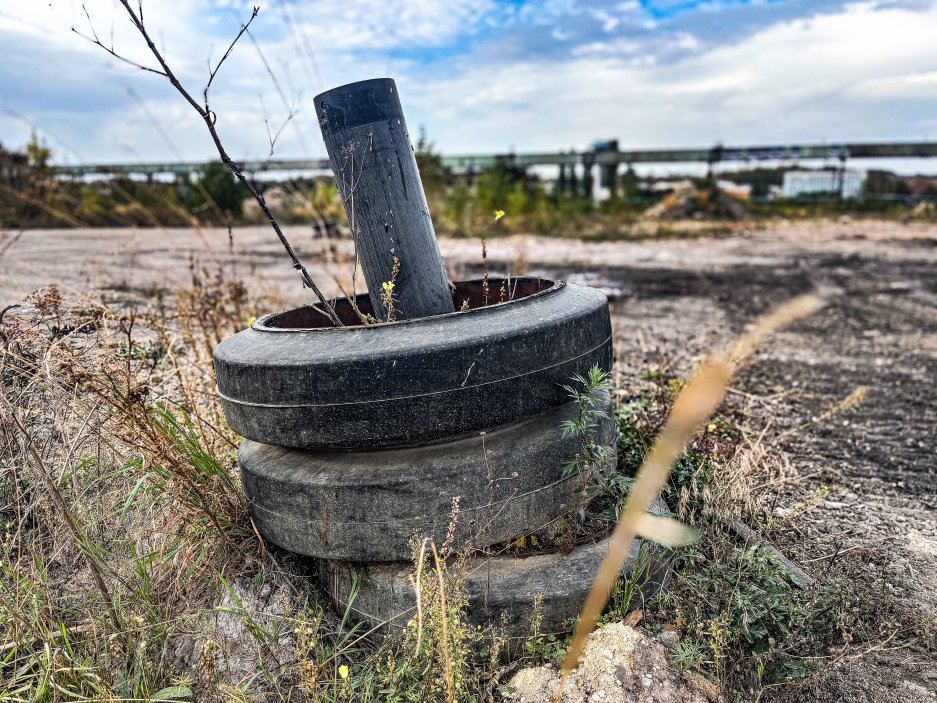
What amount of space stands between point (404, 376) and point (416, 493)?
354 mm

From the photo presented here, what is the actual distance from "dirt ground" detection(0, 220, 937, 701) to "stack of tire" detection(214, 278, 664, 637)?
96 cm

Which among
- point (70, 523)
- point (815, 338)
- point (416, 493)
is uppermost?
point (416, 493)

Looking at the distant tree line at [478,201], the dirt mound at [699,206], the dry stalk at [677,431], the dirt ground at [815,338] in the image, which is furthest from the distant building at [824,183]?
the dry stalk at [677,431]

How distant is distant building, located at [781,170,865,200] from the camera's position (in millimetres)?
18188

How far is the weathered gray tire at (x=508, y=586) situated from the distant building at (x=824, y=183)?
18636 millimetres

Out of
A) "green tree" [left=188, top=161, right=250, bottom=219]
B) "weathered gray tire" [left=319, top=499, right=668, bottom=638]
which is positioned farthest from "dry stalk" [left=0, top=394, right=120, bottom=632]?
"green tree" [left=188, top=161, right=250, bottom=219]

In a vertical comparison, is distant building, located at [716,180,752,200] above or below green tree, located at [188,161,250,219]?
below

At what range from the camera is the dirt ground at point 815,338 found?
8.45 feet

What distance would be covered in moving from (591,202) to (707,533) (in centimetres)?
1510

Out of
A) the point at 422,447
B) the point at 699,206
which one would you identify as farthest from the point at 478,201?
the point at 422,447

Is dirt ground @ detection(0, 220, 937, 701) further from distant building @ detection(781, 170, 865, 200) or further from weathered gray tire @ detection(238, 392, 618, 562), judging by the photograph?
distant building @ detection(781, 170, 865, 200)

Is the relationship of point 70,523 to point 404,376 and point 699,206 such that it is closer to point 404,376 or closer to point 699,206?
point 404,376

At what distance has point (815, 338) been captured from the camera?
5.72m

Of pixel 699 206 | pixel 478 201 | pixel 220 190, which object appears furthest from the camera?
pixel 699 206
